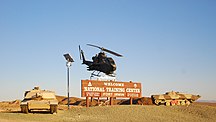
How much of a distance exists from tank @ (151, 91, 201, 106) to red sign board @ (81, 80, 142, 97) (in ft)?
6.62

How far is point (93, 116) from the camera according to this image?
974 inches

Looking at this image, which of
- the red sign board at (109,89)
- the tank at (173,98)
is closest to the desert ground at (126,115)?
the red sign board at (109,89)

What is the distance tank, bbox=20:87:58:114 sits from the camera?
81.8 feet

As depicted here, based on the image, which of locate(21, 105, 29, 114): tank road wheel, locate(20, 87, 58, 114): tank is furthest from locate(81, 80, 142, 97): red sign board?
locate(21, 105, 29, 114): tank road wheel

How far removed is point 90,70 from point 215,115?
17.8 m

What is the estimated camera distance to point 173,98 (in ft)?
125

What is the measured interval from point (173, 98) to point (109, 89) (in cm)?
803

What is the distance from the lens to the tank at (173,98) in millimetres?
36906

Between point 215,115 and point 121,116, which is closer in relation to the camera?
point 121,116

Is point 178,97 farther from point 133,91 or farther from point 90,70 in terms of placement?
point 90,70

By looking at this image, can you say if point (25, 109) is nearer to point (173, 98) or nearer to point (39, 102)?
point (39, 102)

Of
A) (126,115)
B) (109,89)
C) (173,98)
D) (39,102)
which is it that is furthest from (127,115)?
(173,98)

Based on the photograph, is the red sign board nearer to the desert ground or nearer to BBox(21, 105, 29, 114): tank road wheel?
the desert ground

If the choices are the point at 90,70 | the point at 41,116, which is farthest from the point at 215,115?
the point at 90,70
